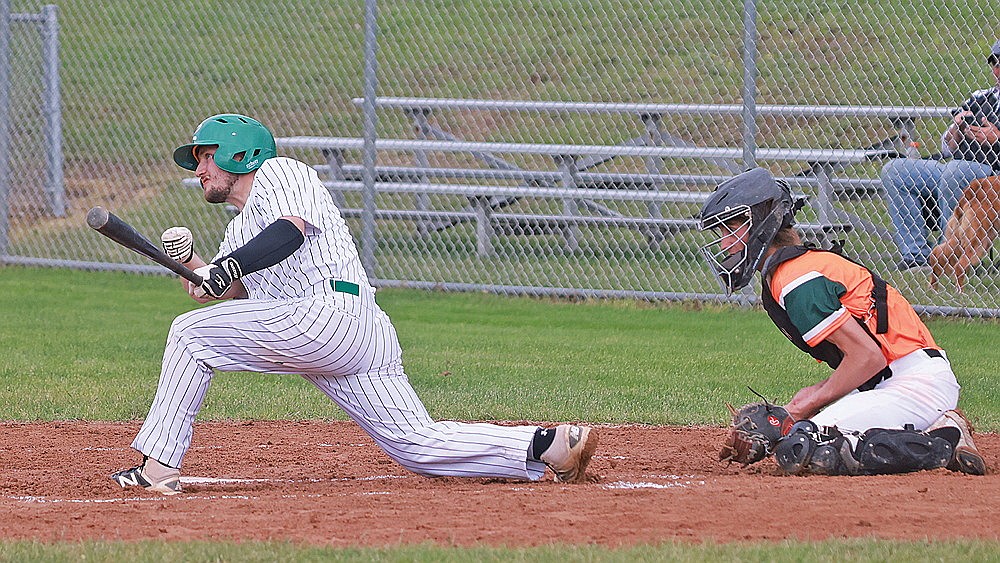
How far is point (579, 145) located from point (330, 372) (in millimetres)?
9222

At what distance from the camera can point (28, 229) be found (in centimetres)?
1339

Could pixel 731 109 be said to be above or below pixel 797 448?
below

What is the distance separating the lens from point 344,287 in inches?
193

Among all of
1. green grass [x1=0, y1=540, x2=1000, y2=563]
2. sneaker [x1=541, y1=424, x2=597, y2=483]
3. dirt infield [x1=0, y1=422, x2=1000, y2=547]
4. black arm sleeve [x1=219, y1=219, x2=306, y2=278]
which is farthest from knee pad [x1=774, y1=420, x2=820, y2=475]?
black arm sleeve [x1=219, y1=219, x2=306, y2=278]

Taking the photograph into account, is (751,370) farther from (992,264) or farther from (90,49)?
(90,49)

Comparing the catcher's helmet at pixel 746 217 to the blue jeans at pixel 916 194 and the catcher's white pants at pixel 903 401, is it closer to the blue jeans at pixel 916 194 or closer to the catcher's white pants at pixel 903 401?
the catcher's white pants at pixel 903 401

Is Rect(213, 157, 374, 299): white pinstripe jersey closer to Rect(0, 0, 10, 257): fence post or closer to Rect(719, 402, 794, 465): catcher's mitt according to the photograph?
Rect(719, 402, 794, 465): catcher's mitt

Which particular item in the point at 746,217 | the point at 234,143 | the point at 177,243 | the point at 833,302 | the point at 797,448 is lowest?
the point at 797,448

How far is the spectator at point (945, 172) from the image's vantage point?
9539 mm

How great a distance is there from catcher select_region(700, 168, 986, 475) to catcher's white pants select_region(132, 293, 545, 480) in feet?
3.24

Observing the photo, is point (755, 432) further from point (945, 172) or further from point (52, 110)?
point (52, 110)

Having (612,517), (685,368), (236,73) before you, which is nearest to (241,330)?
(612,517)

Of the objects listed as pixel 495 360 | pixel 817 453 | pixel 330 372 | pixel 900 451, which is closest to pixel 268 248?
pixel 330 372

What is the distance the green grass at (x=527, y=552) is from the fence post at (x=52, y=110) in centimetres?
1035
